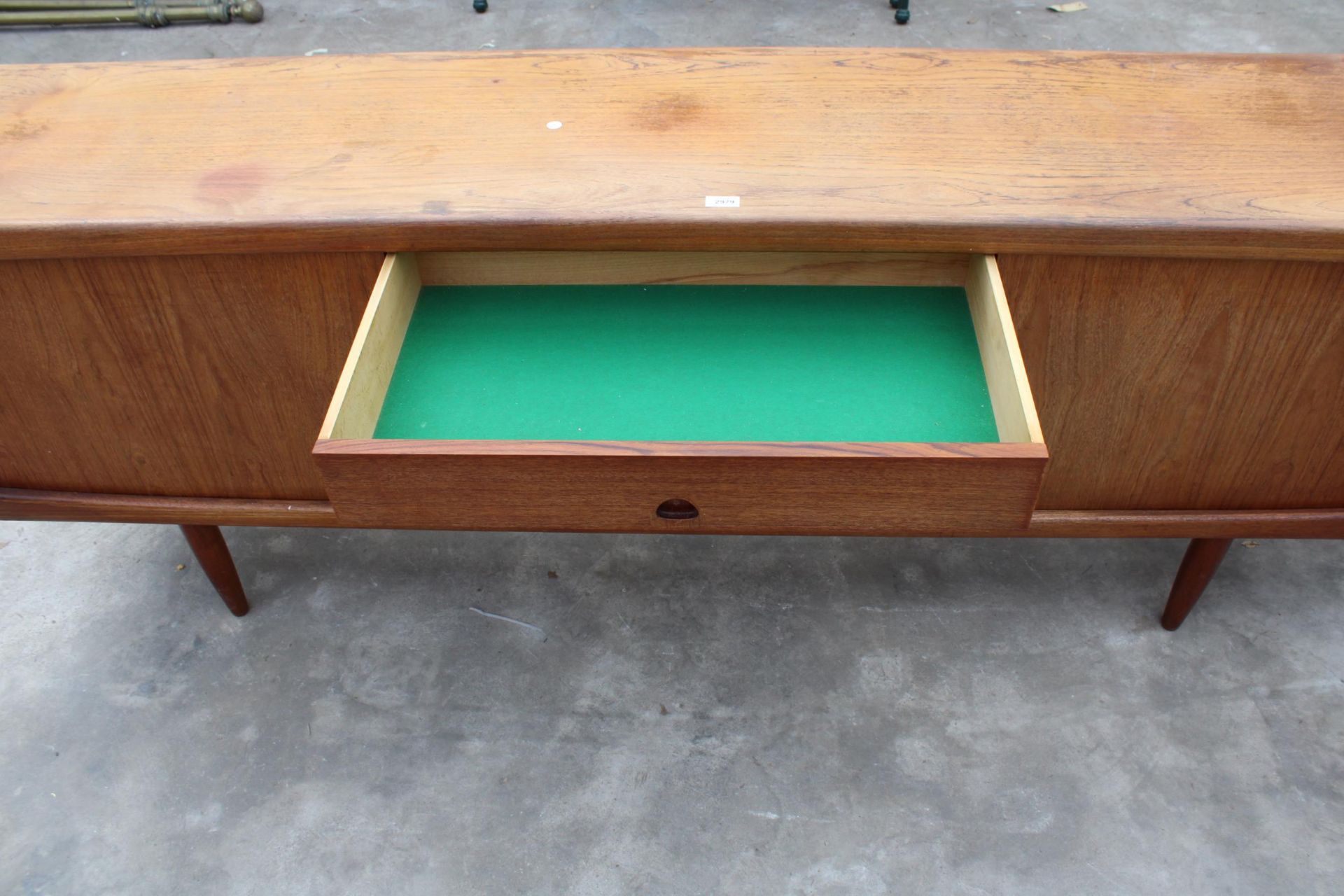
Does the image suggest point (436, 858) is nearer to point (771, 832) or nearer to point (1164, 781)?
point (771, 832)

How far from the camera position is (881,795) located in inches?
51.6

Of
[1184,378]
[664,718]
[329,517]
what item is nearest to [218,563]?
[329,517]

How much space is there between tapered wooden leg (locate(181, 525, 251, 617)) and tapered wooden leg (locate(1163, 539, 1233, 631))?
4.51 feet

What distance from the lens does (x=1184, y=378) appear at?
1108 millimetres

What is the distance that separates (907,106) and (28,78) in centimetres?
113

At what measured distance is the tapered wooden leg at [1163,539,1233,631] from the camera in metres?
1.38

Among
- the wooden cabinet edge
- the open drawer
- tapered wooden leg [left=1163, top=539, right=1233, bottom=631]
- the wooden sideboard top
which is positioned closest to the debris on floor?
the wooden cabinet edge

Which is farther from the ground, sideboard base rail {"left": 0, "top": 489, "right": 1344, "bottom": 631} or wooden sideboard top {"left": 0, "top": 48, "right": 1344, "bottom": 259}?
wooden sideboard top {"left": 0, "top": 48, "right": 1344, "bottom": 259}

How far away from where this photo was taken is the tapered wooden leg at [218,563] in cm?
143

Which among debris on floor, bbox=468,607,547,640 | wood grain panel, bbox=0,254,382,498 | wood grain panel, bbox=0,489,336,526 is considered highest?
wood grain panel, bbox=0,254,382,498

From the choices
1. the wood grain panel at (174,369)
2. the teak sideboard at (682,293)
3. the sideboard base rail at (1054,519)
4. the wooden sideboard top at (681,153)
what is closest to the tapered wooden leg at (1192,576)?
the sideboard base rail at (1054,519)

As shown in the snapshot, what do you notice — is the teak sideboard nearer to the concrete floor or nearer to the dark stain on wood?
the dark stain on wood

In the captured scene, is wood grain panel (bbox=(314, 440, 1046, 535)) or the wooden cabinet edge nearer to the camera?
wood grain panel (bbox=(314, 440, 1046, 535))

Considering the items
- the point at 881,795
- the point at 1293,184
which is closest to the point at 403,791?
the point at 881,795
